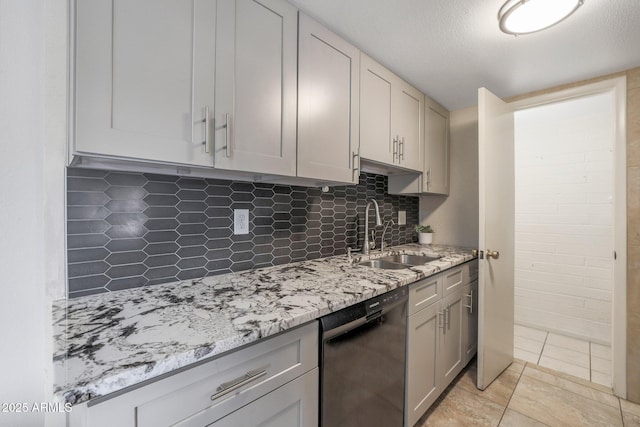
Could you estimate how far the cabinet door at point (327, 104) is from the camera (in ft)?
4.28

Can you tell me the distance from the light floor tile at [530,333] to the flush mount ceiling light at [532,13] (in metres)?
2.74

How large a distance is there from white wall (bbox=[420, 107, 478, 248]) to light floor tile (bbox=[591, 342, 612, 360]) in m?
1.36

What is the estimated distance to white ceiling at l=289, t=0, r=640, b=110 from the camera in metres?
1.31

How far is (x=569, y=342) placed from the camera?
2.59m

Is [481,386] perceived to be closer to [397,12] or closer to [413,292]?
[413,292]

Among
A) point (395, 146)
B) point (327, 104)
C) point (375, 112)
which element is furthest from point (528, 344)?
point (327, 104)

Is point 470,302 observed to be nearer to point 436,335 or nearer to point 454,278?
point 454,278

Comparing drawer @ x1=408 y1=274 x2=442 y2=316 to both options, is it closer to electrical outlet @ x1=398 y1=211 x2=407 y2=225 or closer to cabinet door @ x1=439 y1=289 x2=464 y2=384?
cabinet door @ x1=439 y1=289 x2=464 y2=384

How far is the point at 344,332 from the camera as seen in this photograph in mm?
1031

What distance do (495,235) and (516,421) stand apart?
44.7 inches

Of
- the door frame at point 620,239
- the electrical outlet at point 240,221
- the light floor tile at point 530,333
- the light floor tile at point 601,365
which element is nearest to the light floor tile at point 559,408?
the door frame at point 620,239

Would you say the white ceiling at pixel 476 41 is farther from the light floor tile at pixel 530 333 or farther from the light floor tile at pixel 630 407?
the light floor tile at pixel 530 333

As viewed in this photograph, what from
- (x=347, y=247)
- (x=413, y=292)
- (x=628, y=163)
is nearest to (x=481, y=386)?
(x=413, y=292)

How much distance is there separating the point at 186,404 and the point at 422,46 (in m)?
1.98
